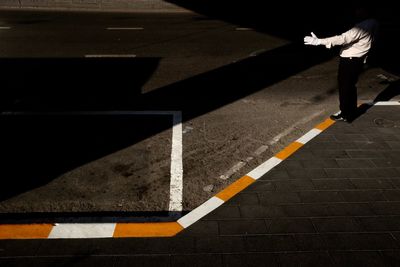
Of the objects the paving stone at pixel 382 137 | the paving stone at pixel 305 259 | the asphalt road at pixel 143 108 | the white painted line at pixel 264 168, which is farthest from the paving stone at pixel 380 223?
the paving stone at pixel 382 137

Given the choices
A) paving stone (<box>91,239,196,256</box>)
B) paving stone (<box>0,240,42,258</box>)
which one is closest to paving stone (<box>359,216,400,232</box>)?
paving stone (<box>91,239,196,256</box>)

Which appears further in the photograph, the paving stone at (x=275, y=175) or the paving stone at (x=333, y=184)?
the paving stone at (x=275, y=175)

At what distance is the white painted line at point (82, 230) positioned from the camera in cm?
347

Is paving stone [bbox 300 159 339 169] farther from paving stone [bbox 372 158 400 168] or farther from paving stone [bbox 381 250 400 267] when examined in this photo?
paving stone [bbox 381 250 400 267]

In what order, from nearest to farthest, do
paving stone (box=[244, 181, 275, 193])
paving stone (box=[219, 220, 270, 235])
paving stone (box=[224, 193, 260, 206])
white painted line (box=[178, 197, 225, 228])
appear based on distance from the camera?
1. paving stone (box=[219, 220, 270, 235])
2. white painted line (box=[178, 197, 225, 228])
3. paving stone (box=[224, 193, 260, 206])
4. paving stone (box=[244, 181, 275, 193])

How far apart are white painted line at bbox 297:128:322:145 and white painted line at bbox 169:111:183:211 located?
208 centimetres

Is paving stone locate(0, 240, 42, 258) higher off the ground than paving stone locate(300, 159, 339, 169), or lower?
lower

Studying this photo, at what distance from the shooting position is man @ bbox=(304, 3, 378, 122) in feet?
17.6

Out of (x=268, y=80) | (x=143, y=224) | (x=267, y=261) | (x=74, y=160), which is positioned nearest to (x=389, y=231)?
(x=267, y=261)

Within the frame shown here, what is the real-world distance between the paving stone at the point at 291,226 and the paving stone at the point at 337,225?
89 millimetres

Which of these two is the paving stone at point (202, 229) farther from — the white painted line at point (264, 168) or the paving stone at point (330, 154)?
the paving stone at point (330, 154)

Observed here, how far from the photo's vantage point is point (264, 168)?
4762 millimetres

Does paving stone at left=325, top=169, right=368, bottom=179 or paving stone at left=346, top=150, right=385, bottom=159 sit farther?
paving stone at left=346, top=150, right=385, bottom=159

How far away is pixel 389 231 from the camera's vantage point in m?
3.62
